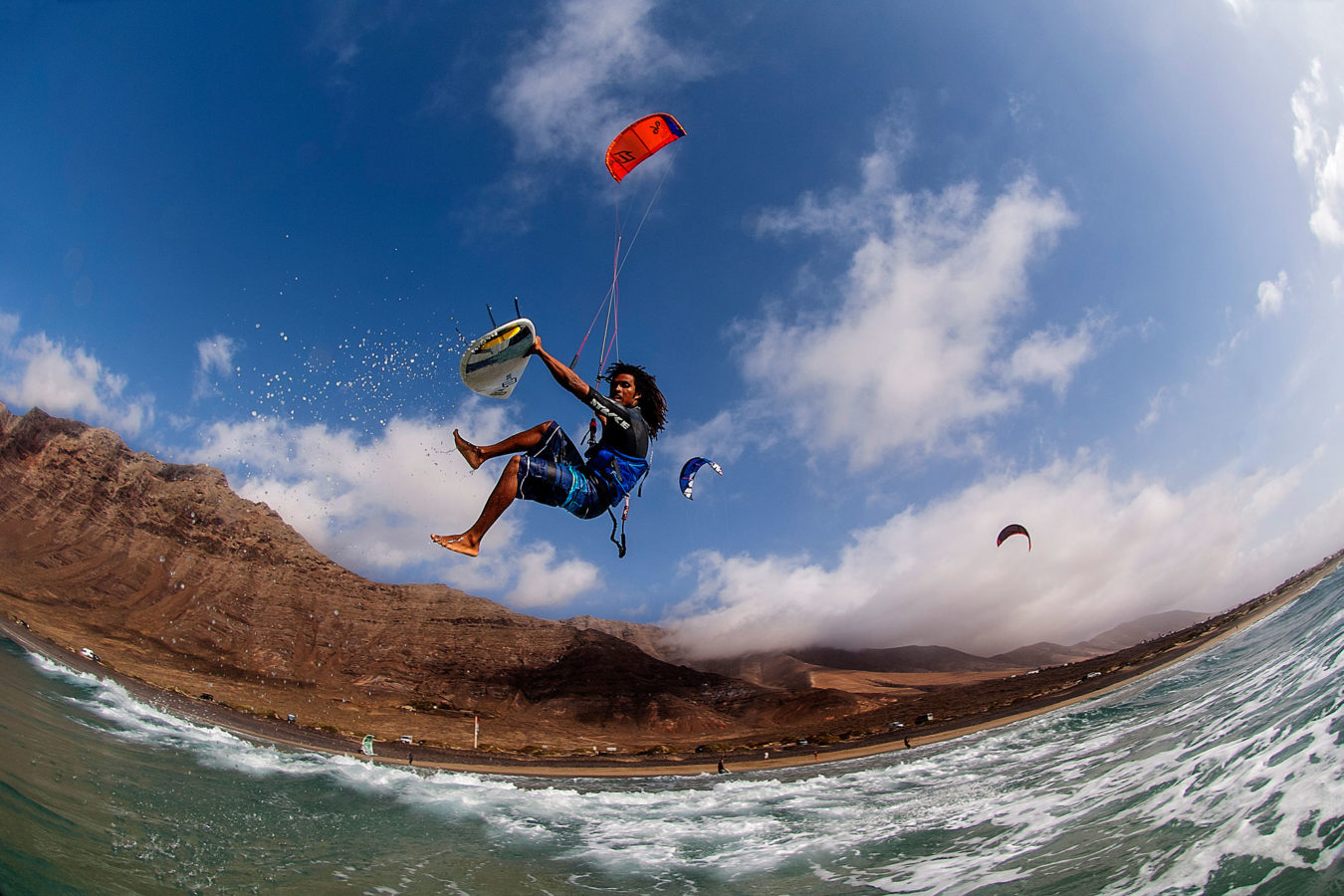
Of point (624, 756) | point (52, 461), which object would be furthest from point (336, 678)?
point (52, 461)

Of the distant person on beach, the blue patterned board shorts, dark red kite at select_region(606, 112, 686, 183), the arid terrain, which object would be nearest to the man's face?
the distant person on beach

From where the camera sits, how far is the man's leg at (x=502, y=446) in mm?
4012

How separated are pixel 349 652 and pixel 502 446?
111104 mm

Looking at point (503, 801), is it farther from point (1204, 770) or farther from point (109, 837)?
point (1204, 770)

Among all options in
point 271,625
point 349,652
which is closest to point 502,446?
point 349,652

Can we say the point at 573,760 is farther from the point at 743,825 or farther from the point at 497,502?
the point at 497,502

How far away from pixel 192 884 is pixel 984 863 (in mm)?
7864

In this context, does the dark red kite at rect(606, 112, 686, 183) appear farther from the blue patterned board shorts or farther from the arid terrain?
Result: the arid terrain

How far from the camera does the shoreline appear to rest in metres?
35.1

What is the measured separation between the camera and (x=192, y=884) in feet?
14.6

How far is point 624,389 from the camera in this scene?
4.80 m

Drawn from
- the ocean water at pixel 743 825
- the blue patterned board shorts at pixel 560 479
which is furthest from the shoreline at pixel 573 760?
the blue patterned board shorts at pixel 560 479

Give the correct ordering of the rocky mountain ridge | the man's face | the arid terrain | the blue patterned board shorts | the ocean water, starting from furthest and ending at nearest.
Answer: the rocky mountain ridge, the arid terrain, the man's face, the ocean water, the blue patterned board shorts

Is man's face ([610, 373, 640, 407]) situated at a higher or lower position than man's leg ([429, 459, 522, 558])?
higher
